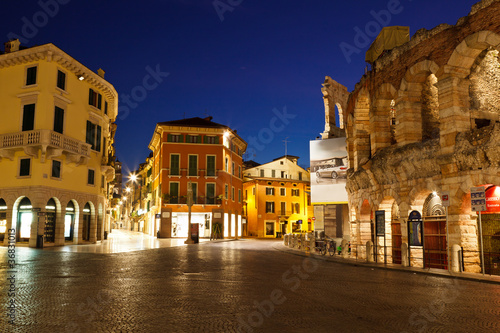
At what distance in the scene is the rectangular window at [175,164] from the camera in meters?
47.8

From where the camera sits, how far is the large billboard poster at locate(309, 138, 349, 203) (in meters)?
35.2

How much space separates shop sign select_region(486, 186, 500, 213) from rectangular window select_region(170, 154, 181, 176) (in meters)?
37.0

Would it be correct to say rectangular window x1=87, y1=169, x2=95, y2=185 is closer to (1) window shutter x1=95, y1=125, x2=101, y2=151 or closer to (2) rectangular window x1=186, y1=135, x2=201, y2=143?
(1) window shutter x1=95, y1=125, x2=101, y2=151

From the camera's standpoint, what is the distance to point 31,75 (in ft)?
90.5

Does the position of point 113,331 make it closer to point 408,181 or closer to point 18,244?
point 408,181

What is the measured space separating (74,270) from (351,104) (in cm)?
1700

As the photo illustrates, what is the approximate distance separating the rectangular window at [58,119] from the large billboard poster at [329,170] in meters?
20.1

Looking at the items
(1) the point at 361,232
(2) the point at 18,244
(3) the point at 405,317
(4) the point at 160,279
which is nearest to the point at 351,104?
(1) the point at 361,232

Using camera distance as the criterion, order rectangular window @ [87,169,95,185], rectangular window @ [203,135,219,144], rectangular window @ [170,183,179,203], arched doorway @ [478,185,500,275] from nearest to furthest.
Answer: arched doorway @ [478,185,500,275]
rectangular window @ [87,169,95,185]
rectangular window @ [170,183,179,203]
rectangular window @ [203,135,219,144]

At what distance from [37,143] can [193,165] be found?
2323cm

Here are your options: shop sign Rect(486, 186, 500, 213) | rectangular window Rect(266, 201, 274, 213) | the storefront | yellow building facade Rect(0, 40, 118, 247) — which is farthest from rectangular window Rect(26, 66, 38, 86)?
rectangular window Rect(266, 201, 274, 213)

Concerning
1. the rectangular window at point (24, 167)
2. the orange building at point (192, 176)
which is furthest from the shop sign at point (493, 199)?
the orange building at point (192, 176)

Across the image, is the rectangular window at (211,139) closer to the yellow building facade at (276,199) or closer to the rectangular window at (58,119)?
the yellow building facade at (276,199)

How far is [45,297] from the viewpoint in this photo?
27.6 ft
